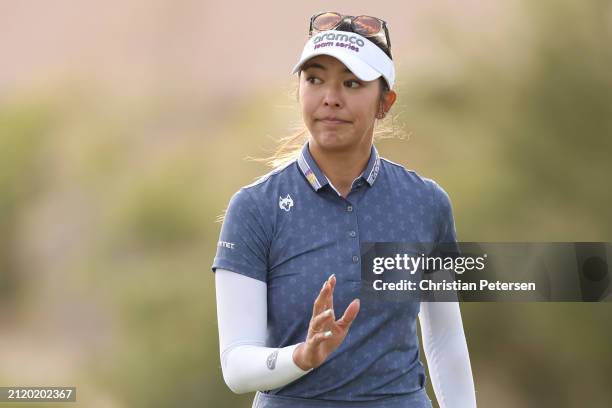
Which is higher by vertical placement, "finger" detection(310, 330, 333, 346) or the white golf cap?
the white golf cap

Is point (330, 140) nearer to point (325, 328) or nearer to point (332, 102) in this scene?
point (332, 102)

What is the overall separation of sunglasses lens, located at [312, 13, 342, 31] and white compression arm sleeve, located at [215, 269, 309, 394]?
0.58 metres

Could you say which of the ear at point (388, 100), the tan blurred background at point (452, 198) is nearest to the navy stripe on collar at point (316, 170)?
the ear at point (388, 100)

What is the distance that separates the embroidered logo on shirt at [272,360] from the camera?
2.02 m

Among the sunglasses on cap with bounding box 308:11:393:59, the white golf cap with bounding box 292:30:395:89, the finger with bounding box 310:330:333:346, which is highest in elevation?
the sunglasses on cap with bounding box 308:11:393:59

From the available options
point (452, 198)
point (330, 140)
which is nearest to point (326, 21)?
point (330, 140)

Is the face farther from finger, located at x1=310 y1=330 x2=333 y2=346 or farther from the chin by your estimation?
finger, located at x1=310 y1=330 x2=333 y2=346

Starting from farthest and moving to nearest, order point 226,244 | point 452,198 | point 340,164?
1. point 452,198
2. point 340,164
3. point 226,244

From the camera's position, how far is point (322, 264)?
2.14 meters

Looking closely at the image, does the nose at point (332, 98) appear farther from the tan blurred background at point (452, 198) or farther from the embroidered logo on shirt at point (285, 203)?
the tan blurred background at point (452, 198)

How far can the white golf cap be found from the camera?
2150mm

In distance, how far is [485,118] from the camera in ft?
26.9

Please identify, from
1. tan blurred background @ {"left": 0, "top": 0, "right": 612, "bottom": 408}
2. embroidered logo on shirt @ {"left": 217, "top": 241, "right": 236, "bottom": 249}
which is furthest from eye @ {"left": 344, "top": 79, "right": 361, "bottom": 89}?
tan blurred background @ {"left": 0, "top": 0, "right": 612, "bottom": 408}

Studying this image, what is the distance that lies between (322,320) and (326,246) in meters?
0.32
